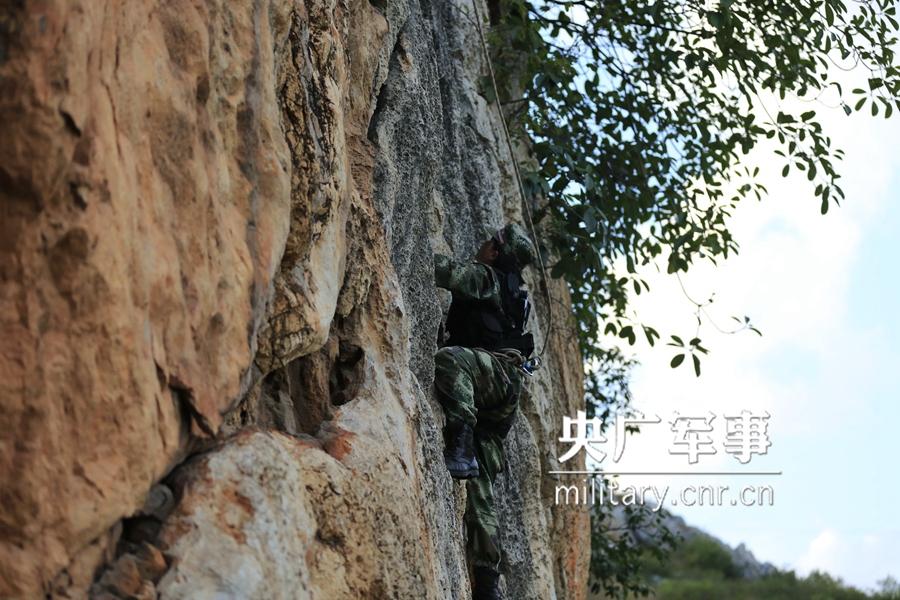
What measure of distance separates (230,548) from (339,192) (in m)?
1.90

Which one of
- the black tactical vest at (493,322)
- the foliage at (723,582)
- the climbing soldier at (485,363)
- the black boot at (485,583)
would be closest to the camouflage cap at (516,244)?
the climbing soldier at (485,363)

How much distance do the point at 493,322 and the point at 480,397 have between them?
54 cm

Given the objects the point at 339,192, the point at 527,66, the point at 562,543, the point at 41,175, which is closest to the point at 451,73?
the point at 527,66

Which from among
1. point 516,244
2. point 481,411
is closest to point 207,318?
point 481,411

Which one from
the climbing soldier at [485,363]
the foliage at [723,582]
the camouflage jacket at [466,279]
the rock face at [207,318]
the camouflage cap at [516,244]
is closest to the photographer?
the rock face at [207,318]

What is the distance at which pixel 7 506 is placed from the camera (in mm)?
3240

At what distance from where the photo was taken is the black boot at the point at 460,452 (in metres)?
7.18

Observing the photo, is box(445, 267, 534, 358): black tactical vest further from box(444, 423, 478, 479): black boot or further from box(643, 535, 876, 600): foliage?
box(643, 535, 876, 600): foliage

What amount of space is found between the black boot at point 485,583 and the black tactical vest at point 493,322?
1321 mm

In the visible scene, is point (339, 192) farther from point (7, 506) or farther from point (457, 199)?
point (457, 199)

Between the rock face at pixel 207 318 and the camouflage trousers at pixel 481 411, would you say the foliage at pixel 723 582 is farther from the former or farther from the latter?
the rock face at pixel 207 318

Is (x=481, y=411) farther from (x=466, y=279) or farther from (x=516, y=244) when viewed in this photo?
(x=516, y=244)

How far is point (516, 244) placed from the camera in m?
8.13

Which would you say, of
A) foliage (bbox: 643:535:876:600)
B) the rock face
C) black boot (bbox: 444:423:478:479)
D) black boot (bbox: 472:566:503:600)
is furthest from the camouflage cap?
foliage (bbox: 643:535:876:600)
